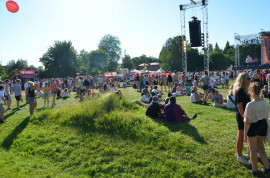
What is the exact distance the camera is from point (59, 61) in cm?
5334

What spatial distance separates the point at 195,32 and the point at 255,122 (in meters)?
18.3

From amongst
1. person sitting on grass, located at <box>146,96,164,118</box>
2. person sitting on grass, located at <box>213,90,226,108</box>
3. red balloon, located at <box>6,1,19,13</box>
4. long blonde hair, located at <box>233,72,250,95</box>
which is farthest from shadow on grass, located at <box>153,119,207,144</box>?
red balloon, located at <box>6,1,19,13</box>

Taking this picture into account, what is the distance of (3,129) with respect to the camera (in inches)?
303

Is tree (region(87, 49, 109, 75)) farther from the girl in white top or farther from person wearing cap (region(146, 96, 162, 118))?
the girl in white top

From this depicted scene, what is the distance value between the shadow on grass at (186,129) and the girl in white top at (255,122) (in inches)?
63.2

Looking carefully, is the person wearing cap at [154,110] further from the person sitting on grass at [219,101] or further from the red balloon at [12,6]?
the red balloon at [12,6]

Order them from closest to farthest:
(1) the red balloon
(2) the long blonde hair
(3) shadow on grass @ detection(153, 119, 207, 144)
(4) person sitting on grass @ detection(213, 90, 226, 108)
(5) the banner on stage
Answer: (2) the long blonde hair → (3) shadow on grass @ detection(153, 119, 207, 144) → (1) the red balloon → (4) person sitting on grass @ detection(213, 90, 226, 108) → (5) the banner on stage

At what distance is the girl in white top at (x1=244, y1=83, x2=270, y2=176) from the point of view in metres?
3.42

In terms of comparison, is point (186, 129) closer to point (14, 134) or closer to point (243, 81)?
point (243, 81)

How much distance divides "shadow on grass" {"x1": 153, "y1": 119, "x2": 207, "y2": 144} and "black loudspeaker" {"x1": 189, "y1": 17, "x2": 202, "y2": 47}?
51.2ft

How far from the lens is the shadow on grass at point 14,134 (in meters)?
6.28

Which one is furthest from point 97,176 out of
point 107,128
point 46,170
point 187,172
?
point 107,128

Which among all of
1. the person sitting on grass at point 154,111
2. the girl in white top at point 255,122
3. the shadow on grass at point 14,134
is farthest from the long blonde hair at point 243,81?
the shadow on grass at point 14,134

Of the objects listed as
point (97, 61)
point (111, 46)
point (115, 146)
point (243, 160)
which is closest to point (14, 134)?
point (115, 146)
